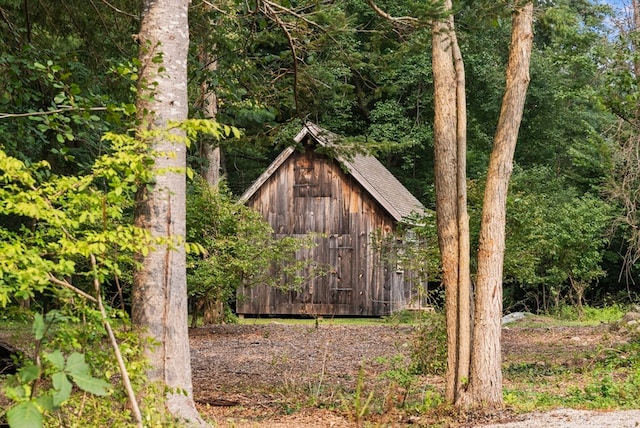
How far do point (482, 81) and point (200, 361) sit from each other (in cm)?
2463

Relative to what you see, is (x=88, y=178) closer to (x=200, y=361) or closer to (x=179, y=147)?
(x=179, y=147)

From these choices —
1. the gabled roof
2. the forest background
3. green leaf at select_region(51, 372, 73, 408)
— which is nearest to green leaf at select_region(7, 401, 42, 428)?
green leaf at select_region(51, 372, 73, 408)

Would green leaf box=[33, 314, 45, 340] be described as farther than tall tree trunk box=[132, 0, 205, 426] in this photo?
No

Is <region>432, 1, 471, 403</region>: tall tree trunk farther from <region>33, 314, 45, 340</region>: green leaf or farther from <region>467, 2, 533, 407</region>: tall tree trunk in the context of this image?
<region>33, 314, 45, 340</region>: green leaf

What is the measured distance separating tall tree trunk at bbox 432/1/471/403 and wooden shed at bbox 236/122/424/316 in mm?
18813

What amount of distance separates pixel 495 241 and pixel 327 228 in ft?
64.7

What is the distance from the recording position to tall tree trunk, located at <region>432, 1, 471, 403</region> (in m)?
8.98

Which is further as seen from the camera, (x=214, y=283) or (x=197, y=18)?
(x=214, y=283)

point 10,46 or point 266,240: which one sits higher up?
point 10,46

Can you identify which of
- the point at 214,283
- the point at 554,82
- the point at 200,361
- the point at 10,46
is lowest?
the point at 200,361

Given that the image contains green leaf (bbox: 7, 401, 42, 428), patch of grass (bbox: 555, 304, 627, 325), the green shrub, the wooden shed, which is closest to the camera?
green leaf (bbox: 7, 401, 42, 428)

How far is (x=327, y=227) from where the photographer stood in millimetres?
28625

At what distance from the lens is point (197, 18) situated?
10961mm

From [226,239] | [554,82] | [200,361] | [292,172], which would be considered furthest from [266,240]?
[554,82]
